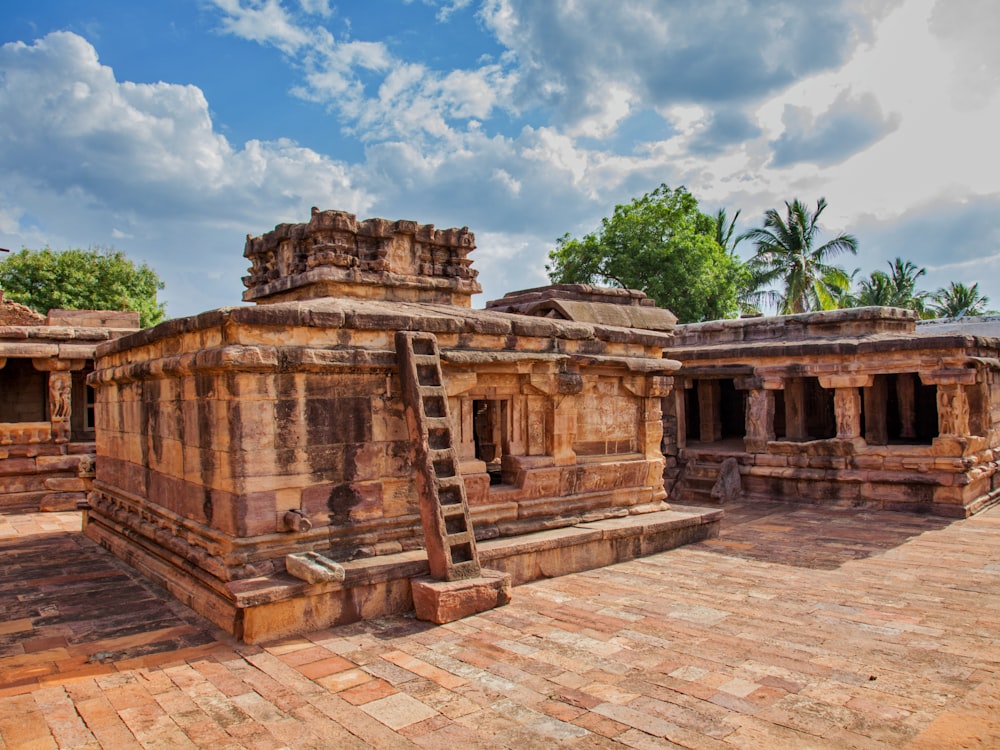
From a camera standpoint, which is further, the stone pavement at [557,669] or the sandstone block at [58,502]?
the sandstone block at [58,502]

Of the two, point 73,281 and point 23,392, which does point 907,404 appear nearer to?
point 23,392

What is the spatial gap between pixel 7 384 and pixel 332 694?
12.8 meters

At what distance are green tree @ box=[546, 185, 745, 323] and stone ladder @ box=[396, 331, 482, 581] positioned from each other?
65.0 ft

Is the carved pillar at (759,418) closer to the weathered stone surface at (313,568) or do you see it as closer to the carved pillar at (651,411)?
the carved pillar at (651,411)

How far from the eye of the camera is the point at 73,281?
29422 mm

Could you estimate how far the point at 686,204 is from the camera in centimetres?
2725

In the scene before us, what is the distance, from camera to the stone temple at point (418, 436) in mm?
6648

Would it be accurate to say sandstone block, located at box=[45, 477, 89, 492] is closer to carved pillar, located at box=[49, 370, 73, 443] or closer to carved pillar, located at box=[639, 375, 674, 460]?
carved pillar, located at box=[49, 370, 73, 443]

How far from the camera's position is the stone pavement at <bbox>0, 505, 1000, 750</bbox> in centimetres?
450

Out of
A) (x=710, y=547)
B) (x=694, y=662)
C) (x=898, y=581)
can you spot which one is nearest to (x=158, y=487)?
(x=694, y=662)

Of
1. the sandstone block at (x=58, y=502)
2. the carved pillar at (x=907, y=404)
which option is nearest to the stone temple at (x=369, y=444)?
the sandstone block at (x=58, y=502)

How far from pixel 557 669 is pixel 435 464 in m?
2.38

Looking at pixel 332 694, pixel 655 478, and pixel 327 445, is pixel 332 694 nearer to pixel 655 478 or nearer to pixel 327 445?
pixel 327 445

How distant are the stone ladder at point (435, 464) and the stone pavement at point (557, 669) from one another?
23.1 inches
